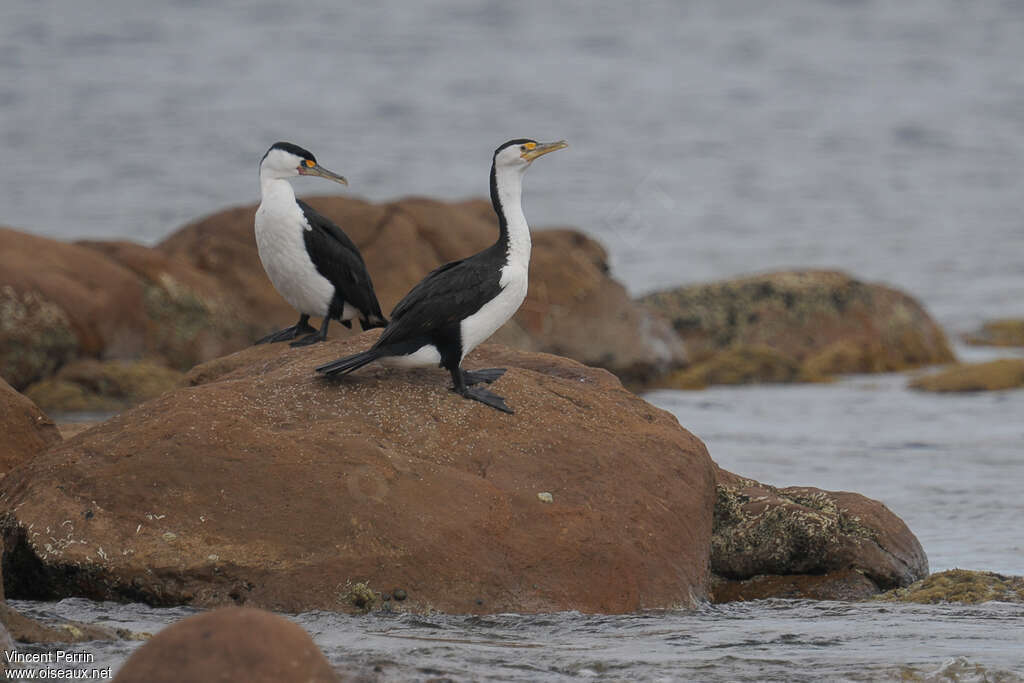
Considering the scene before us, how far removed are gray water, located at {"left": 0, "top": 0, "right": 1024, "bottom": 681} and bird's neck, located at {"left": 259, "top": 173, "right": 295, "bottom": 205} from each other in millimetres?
3406

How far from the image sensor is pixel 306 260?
8.09 meters

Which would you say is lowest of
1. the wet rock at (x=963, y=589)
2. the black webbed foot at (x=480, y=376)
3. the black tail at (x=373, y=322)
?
the wet rock at (x=963, y=589)

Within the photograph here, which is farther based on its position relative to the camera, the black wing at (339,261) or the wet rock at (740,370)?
the wet rock at (740,370)

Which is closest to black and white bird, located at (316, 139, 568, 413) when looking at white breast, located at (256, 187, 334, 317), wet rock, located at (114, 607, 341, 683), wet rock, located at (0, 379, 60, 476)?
wet rock, located at (0, 379, 60, 476)

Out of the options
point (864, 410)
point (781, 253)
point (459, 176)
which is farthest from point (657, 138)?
point (864, 410)

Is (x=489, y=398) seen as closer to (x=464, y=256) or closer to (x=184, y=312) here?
(x=184, y=312)

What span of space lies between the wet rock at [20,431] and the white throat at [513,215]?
243 centimetres

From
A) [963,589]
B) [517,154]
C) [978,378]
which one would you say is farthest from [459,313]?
[978,378]

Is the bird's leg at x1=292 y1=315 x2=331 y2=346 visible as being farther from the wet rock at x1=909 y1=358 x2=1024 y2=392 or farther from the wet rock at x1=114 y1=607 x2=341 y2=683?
the wet rock at x1=909 y1=358 x2=1024 y2=392

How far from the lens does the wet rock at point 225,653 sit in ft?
11.5

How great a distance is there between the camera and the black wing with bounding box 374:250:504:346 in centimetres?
611

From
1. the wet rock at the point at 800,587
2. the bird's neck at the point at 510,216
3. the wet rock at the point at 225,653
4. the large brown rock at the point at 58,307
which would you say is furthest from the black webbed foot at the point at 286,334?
the wet rock at the point at 225,653

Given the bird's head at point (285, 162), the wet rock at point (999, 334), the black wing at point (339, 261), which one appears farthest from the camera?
the wet rock at point (999, 334)

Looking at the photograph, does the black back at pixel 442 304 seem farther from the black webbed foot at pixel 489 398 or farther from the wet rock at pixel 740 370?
the wet rock at pixel 740 370
